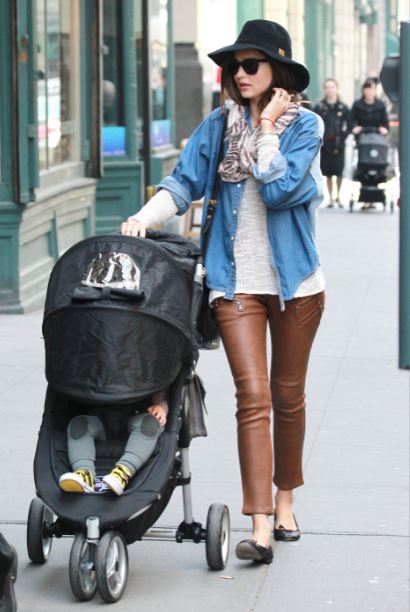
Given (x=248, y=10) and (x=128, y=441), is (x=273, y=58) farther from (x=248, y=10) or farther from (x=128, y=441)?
(x=248, y=10)

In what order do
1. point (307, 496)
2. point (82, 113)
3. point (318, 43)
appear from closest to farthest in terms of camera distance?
1. point (307, 496)
2. point (82, 113)
3. point (318, 43)

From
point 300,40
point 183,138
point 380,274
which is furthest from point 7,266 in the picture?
point 300,40

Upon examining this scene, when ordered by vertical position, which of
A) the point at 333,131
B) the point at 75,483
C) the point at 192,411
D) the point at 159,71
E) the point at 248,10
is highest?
the point at 248,10

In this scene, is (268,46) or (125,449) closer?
(125,449)

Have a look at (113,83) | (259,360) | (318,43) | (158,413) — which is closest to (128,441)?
(158,413)

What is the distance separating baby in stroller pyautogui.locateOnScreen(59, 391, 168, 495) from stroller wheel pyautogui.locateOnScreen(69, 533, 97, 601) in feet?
0.56

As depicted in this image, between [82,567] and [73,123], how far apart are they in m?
8.46

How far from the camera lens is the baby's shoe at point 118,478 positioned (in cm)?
482

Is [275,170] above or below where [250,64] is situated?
below

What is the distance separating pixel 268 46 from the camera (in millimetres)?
5273

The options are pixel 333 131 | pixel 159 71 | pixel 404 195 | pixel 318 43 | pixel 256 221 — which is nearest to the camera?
pixel 404 195

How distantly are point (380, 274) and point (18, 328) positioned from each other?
4.58m

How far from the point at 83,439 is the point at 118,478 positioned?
0.72ft

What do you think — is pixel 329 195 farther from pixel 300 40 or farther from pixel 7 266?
pixel 300 40
